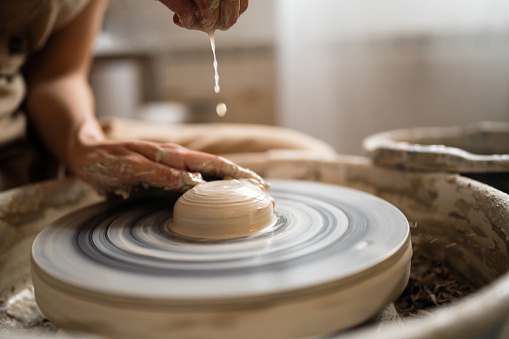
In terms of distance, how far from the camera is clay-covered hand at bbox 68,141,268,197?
2.55ft

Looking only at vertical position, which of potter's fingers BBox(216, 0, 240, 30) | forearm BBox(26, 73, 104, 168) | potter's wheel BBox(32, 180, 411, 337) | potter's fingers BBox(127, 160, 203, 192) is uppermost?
potter's fingers BBox(216, 0, 240, 30)

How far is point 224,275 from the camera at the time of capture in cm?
53

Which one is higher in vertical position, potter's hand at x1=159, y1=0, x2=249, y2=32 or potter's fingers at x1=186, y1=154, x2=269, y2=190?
potter's hand at x1=159, y1=0, x2=249, y2=32

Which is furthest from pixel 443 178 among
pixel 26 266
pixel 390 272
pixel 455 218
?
pixel 26 266

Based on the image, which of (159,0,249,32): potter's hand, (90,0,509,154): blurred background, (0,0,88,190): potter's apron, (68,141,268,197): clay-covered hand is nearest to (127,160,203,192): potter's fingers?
(68,141,268,197): clay-covered hand

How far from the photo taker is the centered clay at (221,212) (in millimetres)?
666

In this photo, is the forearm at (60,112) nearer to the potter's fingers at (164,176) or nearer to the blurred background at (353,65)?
the potter's fingers at (164,176)

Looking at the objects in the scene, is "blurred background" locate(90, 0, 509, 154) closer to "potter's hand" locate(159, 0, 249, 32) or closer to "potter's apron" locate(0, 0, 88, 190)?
"potter's apron" locate(0, 0, 88, 190)

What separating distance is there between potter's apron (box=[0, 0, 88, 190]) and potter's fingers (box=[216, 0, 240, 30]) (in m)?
0.53

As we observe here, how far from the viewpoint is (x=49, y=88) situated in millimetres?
1177

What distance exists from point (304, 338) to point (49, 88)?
1035mm

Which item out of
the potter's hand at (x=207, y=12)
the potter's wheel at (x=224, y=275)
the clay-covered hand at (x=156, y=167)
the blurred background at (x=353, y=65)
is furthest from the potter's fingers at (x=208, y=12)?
Result: the blurred background at (x=353, y=65)

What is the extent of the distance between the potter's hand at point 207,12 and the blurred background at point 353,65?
6.06ft

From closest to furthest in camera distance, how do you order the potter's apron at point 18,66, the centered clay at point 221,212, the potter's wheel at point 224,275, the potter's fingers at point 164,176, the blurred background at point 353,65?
the potter's wheel at point 224,275
the centered clay at point 221,212
the potter's fingers at point 164,176
the potter's apron at point 18,66
the blurred background at point 353,65
